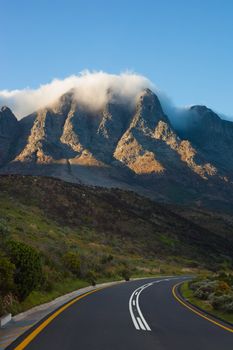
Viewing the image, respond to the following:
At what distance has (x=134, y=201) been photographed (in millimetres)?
118875

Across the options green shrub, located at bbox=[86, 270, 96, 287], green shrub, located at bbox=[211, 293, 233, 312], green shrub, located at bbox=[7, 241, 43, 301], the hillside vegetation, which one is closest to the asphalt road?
green shrub, located at bbox=[7, 241, 43, 301]

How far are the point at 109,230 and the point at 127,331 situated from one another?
73.8 metres

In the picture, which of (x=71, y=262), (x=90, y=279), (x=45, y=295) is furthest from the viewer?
(x=90, y=279)

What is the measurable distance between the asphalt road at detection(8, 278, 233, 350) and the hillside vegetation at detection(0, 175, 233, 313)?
1486cm

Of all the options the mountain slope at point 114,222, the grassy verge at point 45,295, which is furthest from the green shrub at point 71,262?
the mountain slope at point 114,222

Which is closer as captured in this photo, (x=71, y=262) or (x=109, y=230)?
(x=71, y=262)

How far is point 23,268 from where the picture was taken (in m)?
16.6

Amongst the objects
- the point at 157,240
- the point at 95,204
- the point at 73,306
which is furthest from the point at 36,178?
the point at 73,306

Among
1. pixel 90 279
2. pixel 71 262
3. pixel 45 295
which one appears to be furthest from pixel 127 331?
pixel 90 279

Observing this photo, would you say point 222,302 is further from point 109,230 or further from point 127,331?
point 109,230

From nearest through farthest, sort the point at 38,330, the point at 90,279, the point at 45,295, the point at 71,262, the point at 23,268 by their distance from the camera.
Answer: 1. the point at 38,330
2. the point at 23,268
3. the point at 45,295
4. the point at 71,262
5. the point at 90,279

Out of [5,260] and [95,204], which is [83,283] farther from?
[95,204]

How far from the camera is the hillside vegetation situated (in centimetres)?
5291

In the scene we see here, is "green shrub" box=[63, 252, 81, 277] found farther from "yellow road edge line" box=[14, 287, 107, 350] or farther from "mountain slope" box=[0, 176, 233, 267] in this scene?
"mountain slope" box=[0, 176, 233, 267]
